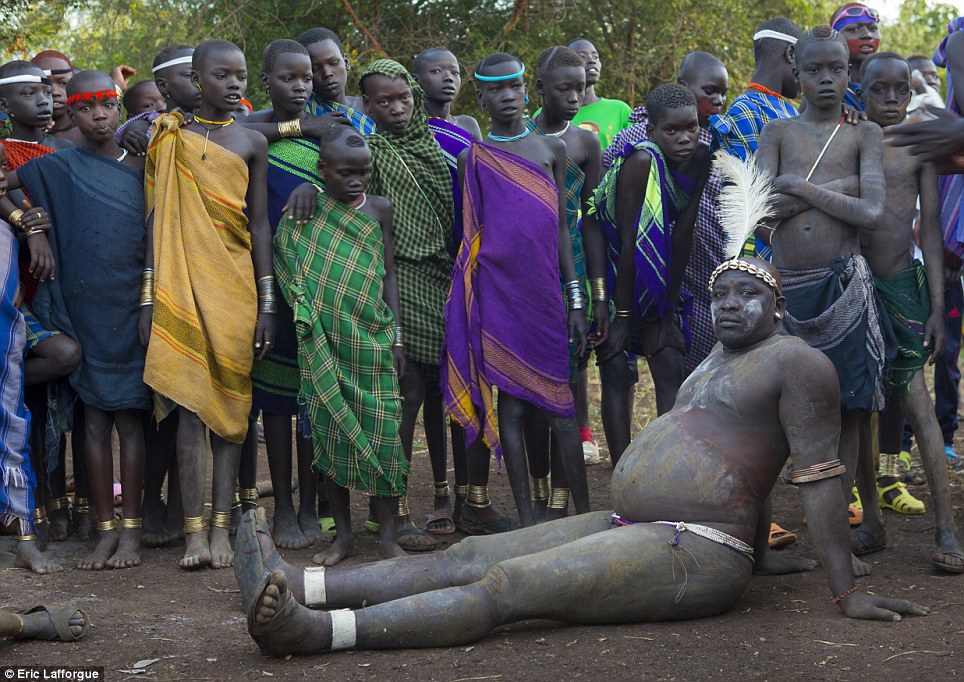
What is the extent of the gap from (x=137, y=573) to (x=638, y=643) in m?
2.34

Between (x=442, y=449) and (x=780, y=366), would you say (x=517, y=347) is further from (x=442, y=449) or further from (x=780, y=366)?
(x=780, y=366)

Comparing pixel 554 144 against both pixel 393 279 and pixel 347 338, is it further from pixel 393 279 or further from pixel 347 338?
pixel 347 338

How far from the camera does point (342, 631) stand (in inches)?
150

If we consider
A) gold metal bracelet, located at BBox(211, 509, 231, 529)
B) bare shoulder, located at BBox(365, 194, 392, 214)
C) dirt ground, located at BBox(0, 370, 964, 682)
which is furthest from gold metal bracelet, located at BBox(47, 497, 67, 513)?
bare shoulder, located at BBox(365, 194, 392, 214)

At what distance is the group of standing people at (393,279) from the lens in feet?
16.7

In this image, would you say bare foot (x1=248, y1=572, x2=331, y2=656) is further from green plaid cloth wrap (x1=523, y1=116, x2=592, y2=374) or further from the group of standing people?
green plaid cloth wrap (x1=523, y1=116, x2=592, y2=374)

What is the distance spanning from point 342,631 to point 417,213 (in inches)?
94.0

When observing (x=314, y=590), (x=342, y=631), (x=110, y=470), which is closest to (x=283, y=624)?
(x=342, y=631)

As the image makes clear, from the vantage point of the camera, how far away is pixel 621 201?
564 cm

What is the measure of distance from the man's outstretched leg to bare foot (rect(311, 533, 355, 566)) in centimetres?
122

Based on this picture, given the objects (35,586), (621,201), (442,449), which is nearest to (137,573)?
(35,586)

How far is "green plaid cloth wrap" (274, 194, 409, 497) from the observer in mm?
5133

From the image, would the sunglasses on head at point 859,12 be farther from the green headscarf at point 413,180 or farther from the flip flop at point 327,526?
the flip flop at point 327,526

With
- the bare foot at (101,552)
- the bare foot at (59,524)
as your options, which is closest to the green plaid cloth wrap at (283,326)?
the bare foot at (101,552)
